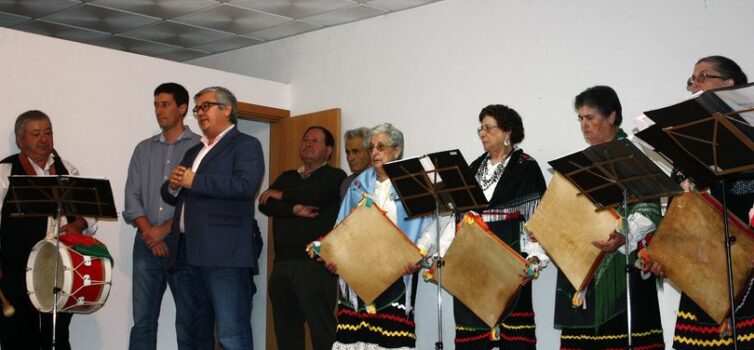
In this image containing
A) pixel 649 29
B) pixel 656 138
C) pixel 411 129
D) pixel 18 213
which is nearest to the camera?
pixel 656 138

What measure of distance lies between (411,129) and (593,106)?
2.69 meters

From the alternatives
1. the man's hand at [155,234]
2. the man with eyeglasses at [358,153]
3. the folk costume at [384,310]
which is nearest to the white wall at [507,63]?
the man with eyeglasses at [358,153]

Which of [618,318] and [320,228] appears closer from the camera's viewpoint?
[618,318]

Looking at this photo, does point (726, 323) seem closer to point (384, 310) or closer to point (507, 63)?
point (384, 310)

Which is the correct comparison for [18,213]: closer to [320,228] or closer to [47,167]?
[47,167]

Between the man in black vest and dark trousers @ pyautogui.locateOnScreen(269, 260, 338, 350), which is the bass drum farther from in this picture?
dark trousers @ pyautogui.locateOnScreen(269, 260, 338, 350)

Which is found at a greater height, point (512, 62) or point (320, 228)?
point (512, 62)

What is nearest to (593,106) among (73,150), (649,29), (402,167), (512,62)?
(402,167)

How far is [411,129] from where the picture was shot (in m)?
7.29

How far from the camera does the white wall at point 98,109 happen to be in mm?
6539

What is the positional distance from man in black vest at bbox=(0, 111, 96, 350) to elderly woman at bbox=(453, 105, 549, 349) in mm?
2684

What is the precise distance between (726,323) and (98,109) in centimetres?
492

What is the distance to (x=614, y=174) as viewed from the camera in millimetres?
4102

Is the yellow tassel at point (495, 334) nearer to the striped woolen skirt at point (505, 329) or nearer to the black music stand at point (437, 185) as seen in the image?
the striped woolen skirt at point (505, 329)
